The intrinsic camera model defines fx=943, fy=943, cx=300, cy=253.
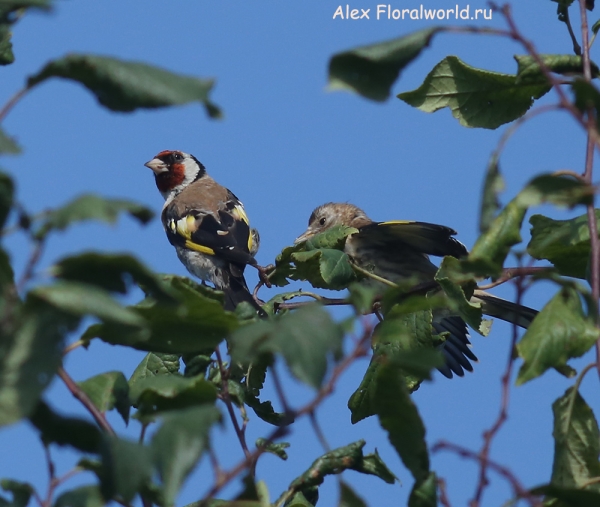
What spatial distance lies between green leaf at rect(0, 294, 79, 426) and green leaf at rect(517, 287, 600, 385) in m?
1.04

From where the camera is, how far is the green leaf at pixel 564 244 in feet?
9.13

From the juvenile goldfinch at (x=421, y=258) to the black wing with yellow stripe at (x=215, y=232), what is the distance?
3.41 ft

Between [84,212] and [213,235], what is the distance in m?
6.42

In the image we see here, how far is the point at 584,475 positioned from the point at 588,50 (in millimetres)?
1149

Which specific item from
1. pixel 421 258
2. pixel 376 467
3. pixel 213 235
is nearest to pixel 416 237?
pixel 421 258

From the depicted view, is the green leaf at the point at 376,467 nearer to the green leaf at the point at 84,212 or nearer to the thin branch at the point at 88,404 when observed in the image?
the thin branch at the point at 88,404

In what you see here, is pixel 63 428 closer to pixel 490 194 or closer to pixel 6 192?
pixel 6 192

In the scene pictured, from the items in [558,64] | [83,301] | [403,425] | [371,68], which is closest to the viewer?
[83,301]

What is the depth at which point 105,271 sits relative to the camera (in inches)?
Result: 55.5

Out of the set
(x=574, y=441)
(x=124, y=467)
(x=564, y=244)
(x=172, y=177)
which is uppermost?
(x=172, y=177)

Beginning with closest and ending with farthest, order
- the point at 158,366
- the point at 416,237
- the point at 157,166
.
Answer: the point at 158,366 < the point at 416,237 < the point at 157,166

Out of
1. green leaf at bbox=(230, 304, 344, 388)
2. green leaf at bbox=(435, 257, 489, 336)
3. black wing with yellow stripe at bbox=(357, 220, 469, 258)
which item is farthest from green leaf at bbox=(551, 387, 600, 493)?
black wing with yellow stripe at bbox=(357, 220, 469, 258)

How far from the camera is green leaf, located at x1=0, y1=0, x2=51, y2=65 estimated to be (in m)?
1.51

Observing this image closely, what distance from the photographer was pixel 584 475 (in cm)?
238
